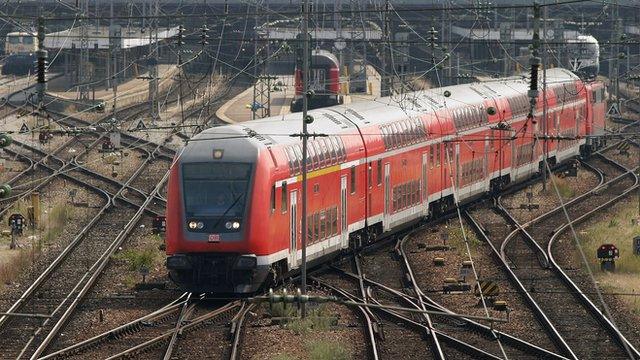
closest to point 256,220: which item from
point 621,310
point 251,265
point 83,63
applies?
point 251,265

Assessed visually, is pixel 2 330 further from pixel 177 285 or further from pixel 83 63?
pixel 83 63

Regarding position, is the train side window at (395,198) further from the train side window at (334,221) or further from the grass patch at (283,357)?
the grass patch at (283,357)

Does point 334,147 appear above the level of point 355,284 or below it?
above

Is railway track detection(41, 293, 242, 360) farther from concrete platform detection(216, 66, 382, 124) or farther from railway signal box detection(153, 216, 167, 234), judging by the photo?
concrete platform detection(216, 66, 382, 124)

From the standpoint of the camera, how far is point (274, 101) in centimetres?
7475

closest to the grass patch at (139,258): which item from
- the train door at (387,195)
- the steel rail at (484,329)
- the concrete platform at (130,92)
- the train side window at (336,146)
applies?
the train side window at (336,146)

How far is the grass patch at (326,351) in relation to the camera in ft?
69.9

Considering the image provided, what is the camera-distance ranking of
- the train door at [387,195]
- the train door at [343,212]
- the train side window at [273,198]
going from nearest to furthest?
the train side window at [273,198]
the train door at [343,212]
the train door at [387,195]

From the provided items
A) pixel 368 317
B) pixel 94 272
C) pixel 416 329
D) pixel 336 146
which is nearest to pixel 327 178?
pixel 336 146

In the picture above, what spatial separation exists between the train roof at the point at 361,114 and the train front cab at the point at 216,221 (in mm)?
690

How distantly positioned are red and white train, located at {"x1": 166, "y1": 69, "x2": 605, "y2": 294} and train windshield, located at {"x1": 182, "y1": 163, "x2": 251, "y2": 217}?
0.06ft

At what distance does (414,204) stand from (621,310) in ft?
34.2

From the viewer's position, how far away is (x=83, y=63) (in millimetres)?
78938

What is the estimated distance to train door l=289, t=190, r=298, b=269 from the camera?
27750 millimetres
